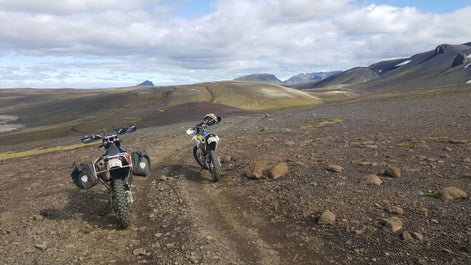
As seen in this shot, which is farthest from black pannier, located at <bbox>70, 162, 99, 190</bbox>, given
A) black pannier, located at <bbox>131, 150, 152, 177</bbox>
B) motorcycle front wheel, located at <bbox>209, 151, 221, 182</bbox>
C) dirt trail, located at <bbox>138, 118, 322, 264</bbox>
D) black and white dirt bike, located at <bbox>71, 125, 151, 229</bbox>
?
motorcycle front wheel, located at <bbox>209, 151, 221, 182</bbox>

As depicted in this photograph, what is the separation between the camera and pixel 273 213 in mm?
10953

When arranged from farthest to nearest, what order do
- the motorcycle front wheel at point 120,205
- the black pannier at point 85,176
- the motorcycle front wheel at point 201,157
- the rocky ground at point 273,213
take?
the motorcycle front wheel at point 201,157, the black pannier at point 85,176, the motorcycle front wheel at point 120,205, the rocky ground at point 273,213

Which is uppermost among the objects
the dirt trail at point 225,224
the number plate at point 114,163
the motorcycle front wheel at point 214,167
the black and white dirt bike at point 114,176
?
the number plate at point 114,163

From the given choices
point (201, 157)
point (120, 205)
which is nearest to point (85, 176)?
point (120, 205)

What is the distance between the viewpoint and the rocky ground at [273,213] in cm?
839

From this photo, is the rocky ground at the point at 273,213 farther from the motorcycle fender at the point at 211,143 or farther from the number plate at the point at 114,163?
the number plate at the point at 114,163

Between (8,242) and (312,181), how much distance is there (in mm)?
8952

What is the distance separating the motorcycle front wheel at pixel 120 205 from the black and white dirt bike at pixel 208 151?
4794 millimetres

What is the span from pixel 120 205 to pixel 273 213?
4.23 m

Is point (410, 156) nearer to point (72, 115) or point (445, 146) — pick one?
point (445, 146)

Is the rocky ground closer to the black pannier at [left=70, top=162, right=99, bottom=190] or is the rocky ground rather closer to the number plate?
the black pannier at [left=70, top=162, right=99, bottom=190]

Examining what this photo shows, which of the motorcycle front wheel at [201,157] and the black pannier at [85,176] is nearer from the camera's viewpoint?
the black pannier at [85,176]

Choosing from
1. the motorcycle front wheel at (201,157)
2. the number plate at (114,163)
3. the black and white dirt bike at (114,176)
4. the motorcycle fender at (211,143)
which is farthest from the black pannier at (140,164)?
the motorcycle front wheel at (201,157)

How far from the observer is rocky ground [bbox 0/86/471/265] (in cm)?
839
